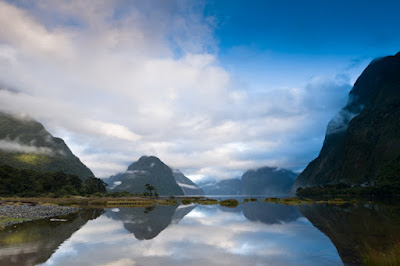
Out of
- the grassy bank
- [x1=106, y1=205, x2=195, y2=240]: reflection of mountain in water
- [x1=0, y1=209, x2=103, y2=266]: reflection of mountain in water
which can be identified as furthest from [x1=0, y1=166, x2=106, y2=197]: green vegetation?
[x1=0, y1=209, x2=103, y2=266]: reflection of mountain in water

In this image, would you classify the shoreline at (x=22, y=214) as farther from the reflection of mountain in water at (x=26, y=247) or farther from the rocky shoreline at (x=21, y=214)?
the reflection of mountain in water at (x=26, y=247)

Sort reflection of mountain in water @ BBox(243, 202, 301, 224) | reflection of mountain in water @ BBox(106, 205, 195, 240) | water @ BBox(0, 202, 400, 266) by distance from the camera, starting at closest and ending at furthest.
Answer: water @ BBox(0, 202, 400, 266) < reflection of mountain in water @ BBox(106, 205, 195, 240) < reflection of mountain in water @ BBox(243, 202, 301, 224)

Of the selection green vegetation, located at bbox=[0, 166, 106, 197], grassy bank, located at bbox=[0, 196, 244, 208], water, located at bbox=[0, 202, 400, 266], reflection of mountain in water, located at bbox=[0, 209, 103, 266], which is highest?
green vegetation, located at bbox=[0, 166, 106, 197]

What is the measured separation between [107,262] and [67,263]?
2090 millimetres

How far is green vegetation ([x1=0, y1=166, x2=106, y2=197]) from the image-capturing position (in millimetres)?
117688

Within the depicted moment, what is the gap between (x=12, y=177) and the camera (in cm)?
12375

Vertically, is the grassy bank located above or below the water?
above

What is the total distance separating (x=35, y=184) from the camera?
129 metres

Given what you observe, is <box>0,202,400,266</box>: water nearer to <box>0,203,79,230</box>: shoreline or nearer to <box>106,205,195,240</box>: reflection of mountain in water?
<box>106,205,195,240</box>: reflection of mountain in water

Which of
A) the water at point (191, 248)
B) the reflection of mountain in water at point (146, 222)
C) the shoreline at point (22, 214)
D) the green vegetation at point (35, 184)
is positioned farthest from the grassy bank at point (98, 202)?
the water at point (191, 248)

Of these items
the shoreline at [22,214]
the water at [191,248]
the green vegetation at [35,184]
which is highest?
the green vegetation at [35,184]

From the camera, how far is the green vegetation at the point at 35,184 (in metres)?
118

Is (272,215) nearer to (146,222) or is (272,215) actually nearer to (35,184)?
(146,222)

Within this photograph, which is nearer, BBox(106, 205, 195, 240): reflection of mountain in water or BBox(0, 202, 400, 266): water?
BBox(0, 202, 400, 266): water
